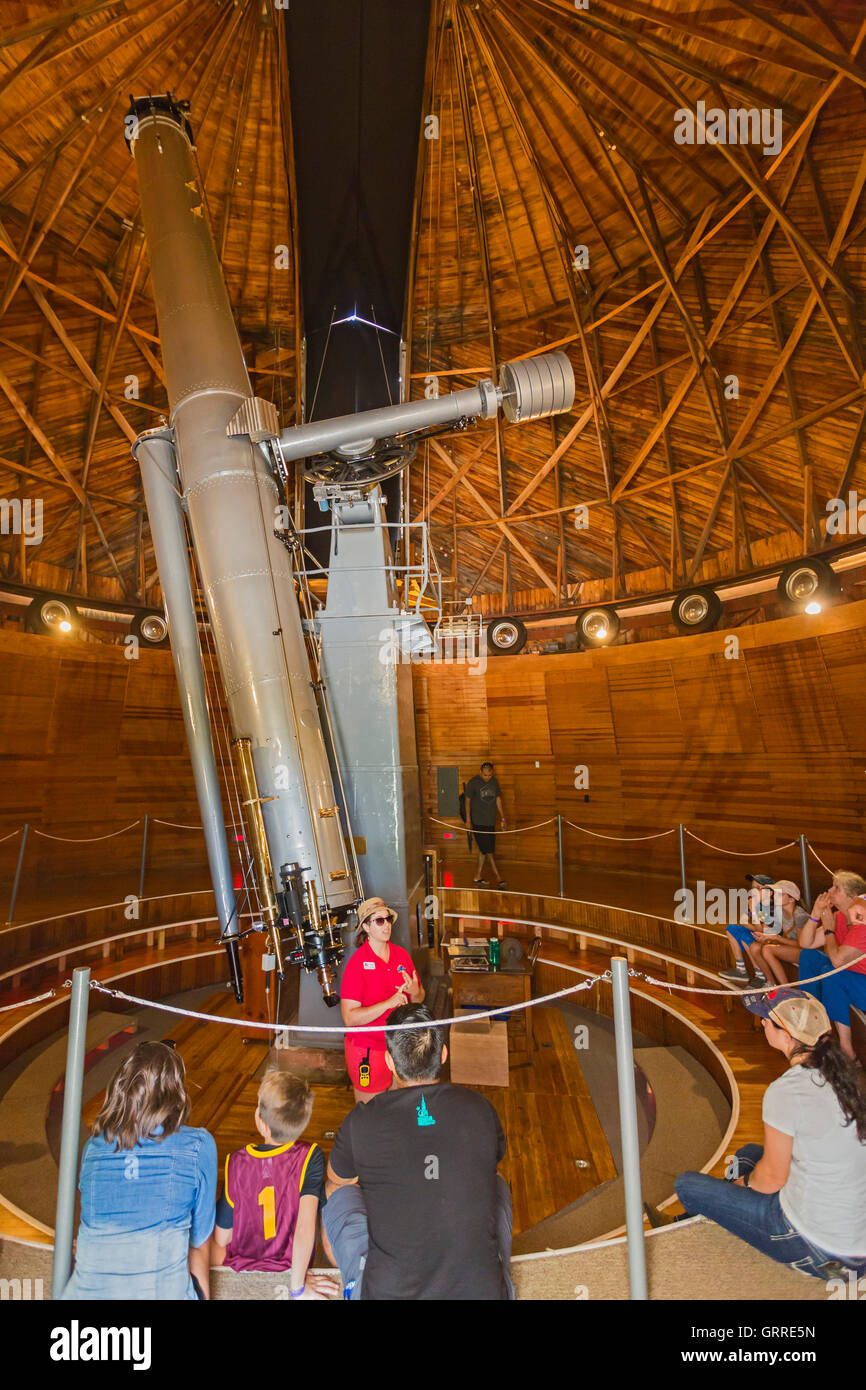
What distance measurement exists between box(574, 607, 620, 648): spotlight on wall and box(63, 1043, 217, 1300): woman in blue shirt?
1126 cm

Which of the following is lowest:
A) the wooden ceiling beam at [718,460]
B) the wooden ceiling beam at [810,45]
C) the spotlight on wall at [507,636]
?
the spotlight on wall at [507,636]

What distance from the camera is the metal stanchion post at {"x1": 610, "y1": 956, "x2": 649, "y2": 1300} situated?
223 centimetres

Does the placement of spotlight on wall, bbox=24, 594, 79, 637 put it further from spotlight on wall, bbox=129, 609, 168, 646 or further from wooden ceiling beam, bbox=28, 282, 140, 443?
wooden ceiling beam, bbox=28, 282, 140, 443

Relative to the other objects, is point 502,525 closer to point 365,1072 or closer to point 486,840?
point 486,840

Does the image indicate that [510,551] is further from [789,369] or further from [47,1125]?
[47,1125]

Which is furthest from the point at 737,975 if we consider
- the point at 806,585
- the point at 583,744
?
the point at 583,744

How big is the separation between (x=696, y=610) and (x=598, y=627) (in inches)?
76.7

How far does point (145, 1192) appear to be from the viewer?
6.27 ft

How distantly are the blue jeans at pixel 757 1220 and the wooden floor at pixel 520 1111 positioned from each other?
4.60 feet

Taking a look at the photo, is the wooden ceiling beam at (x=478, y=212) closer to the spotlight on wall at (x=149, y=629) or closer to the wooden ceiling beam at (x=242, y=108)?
the wooden ceiling beam at (x=242, y=108)

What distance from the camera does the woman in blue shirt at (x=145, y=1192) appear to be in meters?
1.88

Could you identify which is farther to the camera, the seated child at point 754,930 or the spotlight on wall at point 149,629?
the spotlight on wall at point 149,629

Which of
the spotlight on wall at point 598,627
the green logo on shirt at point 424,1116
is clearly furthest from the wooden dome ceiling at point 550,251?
the green logo on shirt at point 424,1116

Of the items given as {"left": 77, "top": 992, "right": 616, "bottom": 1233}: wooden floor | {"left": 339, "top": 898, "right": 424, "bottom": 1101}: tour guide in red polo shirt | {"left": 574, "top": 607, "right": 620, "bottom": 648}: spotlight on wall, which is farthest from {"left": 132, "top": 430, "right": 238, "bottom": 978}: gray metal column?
{"left": 574, "top": 607, "right": 620, "bottom": 648}: spotlight on wall
